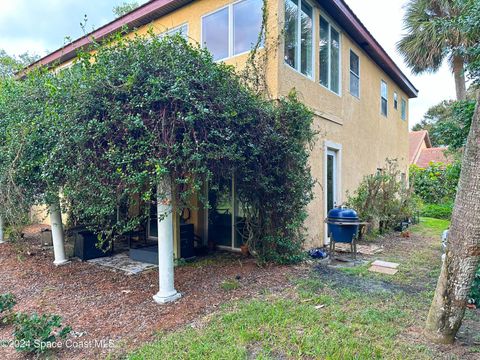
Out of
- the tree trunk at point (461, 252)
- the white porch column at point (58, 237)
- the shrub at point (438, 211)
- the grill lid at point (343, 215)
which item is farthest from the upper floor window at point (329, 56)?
the shrub at point (438, 211)

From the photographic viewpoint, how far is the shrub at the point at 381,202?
31.4ft

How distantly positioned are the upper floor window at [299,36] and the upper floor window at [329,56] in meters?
0.63

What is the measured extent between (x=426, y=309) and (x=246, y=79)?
16.8ft

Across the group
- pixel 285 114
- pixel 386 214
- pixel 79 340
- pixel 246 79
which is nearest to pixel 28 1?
pixel 246 79

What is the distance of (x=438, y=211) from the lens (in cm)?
1652

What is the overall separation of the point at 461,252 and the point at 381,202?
24.4ft

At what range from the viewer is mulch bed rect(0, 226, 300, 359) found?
3.88 m

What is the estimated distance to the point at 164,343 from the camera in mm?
3479

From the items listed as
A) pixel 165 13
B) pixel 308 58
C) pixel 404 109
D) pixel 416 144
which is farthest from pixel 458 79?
pixel 416 144

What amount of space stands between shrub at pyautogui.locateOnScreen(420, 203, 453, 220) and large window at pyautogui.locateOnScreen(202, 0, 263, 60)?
13974mm

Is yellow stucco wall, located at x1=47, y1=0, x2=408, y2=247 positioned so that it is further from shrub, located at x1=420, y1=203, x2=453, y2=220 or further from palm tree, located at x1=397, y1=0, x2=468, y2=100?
shrub, located at x1=420, y1=203, x2=453, y2=220

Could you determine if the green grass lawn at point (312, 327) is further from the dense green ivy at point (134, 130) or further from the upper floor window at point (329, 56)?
the upper floor window at point (329, 56)

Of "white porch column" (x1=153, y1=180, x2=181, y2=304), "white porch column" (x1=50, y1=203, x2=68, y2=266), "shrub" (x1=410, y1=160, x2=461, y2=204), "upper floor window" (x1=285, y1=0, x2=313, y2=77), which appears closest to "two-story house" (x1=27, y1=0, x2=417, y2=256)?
"upper floor window" (x1=285, y1=0, x2=313, y2=77)

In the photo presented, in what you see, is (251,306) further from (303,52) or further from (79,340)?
(303,52)
